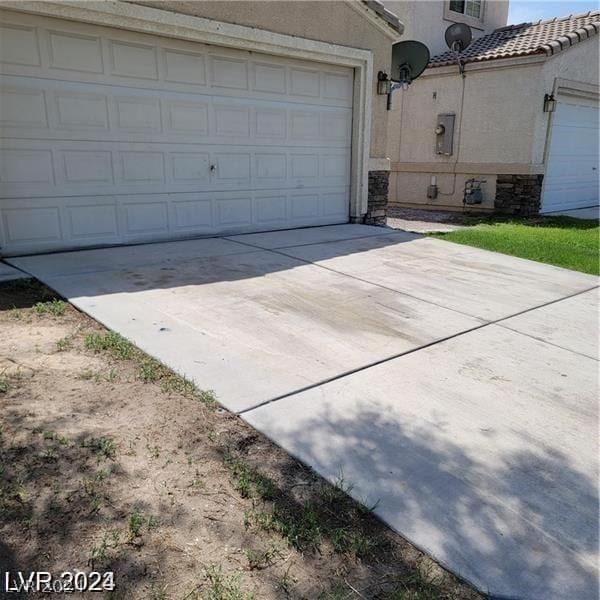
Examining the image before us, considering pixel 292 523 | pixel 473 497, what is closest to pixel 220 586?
pixel 292 523

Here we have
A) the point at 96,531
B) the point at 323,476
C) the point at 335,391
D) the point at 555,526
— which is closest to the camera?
the point at 96,531

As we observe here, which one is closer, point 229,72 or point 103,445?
point 103,445

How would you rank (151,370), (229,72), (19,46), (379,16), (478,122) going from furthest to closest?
(478,122) < (379,16) < (229,72) < (19,46) < (151,370)

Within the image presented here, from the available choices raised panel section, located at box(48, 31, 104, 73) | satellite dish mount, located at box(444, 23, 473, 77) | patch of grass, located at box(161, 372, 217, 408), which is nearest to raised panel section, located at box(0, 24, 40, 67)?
raised panel section, located at box(48, 31, 104, 73)

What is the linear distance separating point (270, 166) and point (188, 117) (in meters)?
1.47

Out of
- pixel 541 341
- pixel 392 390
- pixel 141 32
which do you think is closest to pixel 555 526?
pixel 392 390

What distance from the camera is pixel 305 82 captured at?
8117 mm

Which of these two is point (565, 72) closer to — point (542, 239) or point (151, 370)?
point (542, 239)

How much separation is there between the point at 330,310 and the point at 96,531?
116 inches

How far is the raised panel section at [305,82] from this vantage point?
796cm

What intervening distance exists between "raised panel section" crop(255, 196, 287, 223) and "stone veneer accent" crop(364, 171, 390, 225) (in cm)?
179

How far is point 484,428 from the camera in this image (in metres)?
2.87

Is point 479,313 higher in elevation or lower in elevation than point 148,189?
lower

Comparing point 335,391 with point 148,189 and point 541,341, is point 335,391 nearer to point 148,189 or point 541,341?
point 541,341
